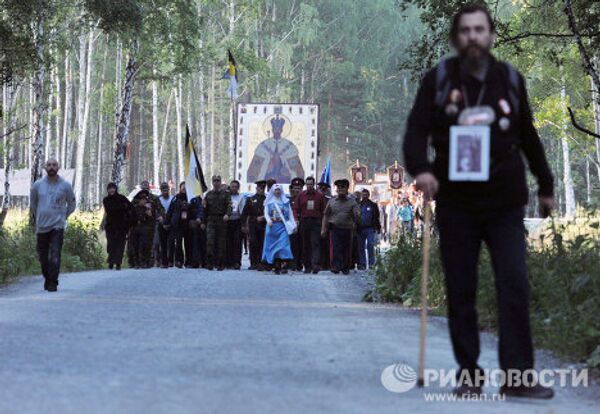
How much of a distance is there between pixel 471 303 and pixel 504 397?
0.51m

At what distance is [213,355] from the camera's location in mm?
8258

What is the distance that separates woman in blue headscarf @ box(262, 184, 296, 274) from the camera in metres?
23.7

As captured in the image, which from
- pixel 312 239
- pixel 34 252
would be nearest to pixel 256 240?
pixel 312 239

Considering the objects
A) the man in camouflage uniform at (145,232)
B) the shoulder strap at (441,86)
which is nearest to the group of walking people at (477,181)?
the shoulder strap at (441,86)

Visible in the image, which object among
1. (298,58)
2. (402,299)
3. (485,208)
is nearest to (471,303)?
(485,208)

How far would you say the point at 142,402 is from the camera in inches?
240

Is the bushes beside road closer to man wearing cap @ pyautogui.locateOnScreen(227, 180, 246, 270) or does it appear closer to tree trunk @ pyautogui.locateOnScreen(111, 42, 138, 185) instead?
man wearing cap @ pyautogui.locateOnScreen(227, 180, 246, 270)

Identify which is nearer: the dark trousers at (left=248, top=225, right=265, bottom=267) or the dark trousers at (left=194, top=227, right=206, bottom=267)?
the dark trousers at (left=248, top=225, right=265, bottom=267)

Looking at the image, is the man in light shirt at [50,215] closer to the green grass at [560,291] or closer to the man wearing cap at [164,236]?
the green grass at [560,291]

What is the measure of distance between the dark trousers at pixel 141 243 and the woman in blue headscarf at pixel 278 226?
335cm

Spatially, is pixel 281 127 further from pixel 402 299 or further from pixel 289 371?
pixel 289 371

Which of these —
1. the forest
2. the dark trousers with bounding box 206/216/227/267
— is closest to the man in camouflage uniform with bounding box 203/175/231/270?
the dark trousers with bounding box 206/216/227/267

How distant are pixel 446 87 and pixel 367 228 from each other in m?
20.1

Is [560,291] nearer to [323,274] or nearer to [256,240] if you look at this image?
[323,274]
